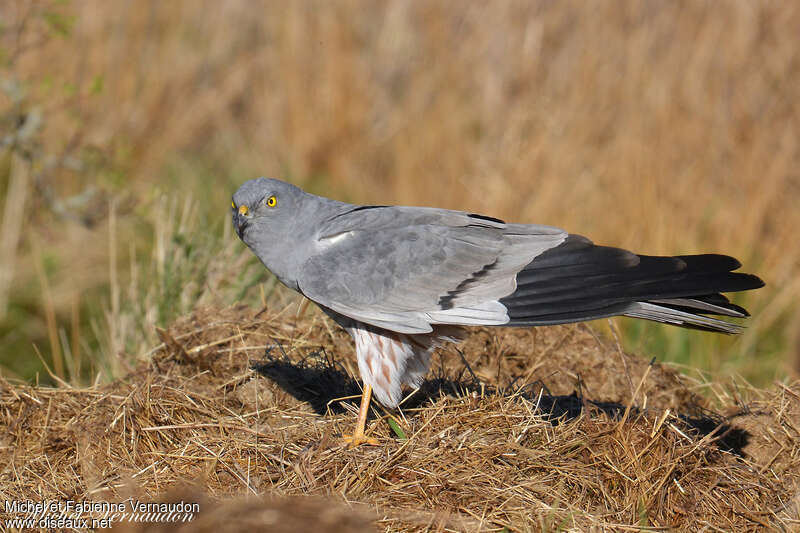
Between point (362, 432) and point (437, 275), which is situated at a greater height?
point (437, 275)

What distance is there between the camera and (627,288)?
3197 mm

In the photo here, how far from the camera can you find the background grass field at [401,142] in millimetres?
5633

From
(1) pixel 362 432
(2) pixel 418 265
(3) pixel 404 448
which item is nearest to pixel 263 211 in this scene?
(2) pixel 418 265

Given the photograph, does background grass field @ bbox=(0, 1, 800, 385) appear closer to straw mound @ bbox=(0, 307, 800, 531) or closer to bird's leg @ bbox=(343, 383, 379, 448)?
straw mound @ bbox=(0, 307, 800, 531)

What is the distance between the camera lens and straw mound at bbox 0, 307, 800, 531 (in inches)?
118

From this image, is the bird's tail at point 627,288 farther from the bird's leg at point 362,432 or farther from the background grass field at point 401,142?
the background grass field at point 401,142

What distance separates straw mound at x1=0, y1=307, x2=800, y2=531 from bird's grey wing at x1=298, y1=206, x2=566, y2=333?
0.39m

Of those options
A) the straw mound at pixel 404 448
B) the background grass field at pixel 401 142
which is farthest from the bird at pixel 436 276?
the background grass field at pixel 401 142

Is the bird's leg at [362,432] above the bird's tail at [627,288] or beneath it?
beneath

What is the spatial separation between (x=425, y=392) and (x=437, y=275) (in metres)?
0.64

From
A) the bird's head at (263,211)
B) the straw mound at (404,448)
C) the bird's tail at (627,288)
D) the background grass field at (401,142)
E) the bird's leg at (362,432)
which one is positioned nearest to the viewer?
the straw mound at (404,448)

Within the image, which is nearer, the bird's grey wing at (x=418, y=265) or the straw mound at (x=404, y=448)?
the straw mound at (x=404, y=448)

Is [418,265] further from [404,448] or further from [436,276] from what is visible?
[404,448]

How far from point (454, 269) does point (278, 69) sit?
18.5ft
